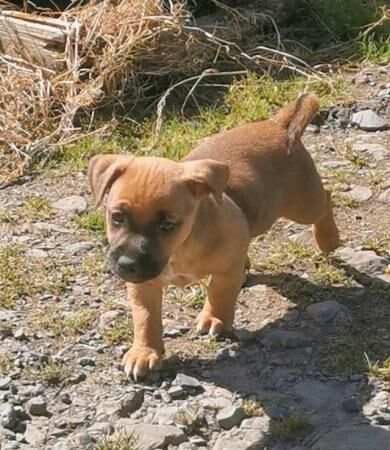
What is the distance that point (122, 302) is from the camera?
5.26 meters

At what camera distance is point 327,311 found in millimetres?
5090

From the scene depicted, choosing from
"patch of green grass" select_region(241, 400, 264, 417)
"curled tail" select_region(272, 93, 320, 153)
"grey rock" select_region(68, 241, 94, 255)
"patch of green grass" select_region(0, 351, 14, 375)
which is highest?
"curled tail" select_region(272, 93, 320, 153)

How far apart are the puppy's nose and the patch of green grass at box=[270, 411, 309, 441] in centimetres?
76

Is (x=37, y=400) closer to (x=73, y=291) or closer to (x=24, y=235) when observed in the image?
(x=73, y=291)

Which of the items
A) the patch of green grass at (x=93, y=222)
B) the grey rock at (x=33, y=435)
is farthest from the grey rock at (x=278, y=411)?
the patch of green grass at (x=93, y=222)

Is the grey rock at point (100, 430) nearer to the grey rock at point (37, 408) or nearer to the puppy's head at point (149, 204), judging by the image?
the grey rock at point (37, 408)

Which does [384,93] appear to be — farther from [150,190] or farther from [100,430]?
[100,430]

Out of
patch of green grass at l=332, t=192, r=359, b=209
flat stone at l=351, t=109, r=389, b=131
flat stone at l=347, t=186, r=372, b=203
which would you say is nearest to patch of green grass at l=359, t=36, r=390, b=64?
flat stone at l=351, t=109, r=389, b=131

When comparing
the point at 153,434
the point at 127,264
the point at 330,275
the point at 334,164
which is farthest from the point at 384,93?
the point at 153,434

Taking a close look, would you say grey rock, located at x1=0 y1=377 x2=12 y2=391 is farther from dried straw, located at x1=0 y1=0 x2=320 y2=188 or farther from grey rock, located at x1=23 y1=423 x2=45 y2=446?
dried straw, located at x1=0 y1=0 x2=320 y2=188

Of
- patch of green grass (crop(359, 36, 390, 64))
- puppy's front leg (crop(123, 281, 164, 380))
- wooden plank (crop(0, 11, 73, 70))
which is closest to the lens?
puppy's front leg (crop(123, 281, 164, 380))

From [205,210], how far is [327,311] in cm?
80

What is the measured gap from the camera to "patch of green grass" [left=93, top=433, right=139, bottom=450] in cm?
420

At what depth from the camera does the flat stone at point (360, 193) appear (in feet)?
20.2
